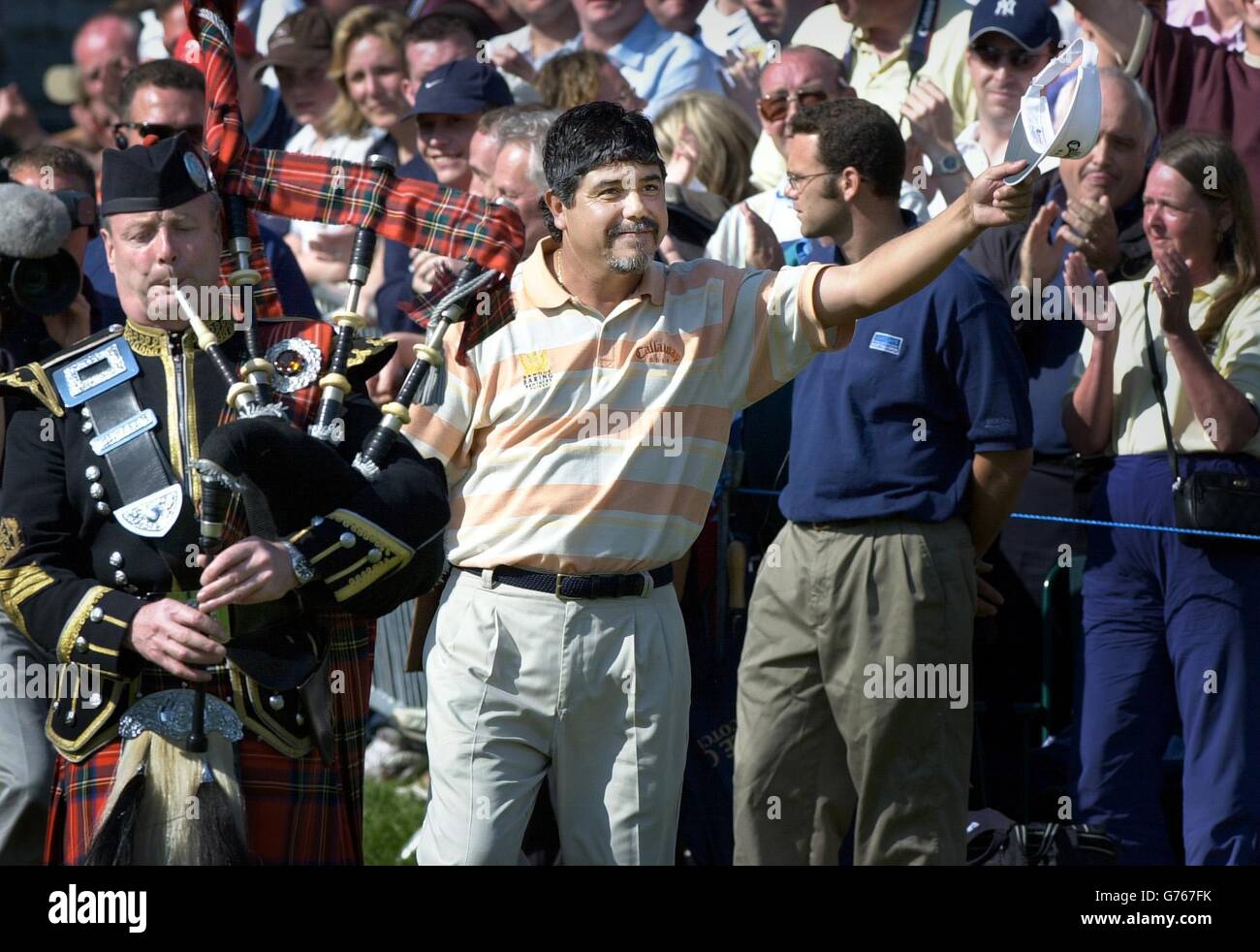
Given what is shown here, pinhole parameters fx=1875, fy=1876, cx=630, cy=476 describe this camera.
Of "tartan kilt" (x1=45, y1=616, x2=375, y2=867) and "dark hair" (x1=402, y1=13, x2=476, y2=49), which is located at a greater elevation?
"dark hair" (x1=402, y1=13, x2=476, y2=49)

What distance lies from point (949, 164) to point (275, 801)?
3.51 m

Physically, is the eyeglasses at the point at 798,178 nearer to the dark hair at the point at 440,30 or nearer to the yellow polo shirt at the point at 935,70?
the yellow polo shirt at the point at 935,70

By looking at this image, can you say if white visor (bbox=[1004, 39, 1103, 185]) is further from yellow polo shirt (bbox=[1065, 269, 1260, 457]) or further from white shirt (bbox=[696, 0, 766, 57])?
white shirt (bbox=[696, 0, 766, 57])

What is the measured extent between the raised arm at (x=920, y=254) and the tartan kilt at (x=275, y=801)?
56.1 inches

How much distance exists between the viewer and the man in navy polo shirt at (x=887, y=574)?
16.7ft

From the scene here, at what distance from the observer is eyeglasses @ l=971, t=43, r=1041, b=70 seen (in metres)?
6.32

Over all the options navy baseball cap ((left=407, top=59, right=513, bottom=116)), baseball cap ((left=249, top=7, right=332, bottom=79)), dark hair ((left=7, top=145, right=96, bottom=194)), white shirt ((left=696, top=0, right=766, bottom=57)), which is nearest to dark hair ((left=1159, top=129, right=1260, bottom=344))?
navy baseball cap ((left=407, top=59, right=513, bottom=116))

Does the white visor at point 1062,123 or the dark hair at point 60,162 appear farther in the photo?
the dark hair at point 60,162

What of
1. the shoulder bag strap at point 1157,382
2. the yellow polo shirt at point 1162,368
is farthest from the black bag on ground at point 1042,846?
the yellow polo shirt at point 1162,368

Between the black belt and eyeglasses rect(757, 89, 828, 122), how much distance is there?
2.95 meters

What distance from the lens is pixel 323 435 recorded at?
397cm

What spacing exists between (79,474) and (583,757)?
4.09 feet

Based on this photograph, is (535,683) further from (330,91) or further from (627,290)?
(330,91)
